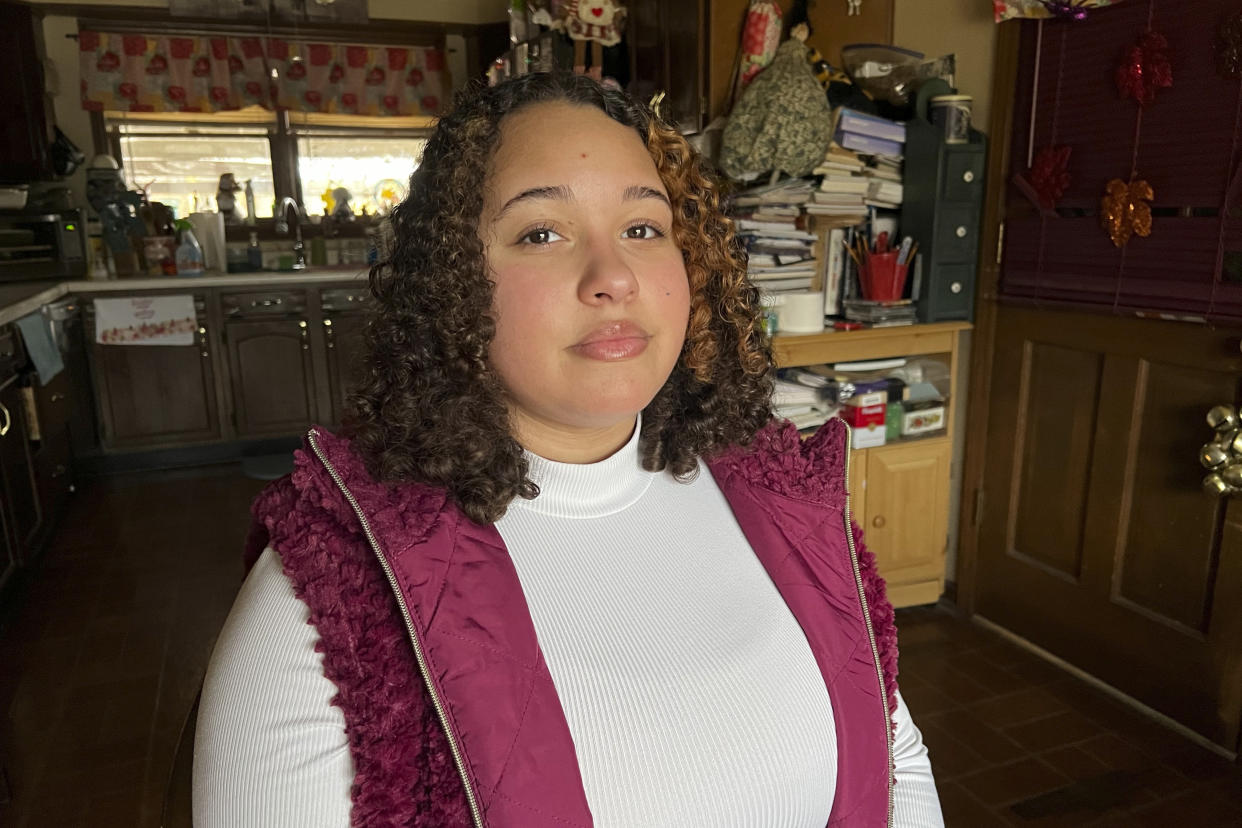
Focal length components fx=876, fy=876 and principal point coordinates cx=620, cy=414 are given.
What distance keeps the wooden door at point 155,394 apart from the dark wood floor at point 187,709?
114cm

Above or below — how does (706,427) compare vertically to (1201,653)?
above

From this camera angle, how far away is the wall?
270 cm

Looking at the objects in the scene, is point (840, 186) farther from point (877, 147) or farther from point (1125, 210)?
point (1125, 210)

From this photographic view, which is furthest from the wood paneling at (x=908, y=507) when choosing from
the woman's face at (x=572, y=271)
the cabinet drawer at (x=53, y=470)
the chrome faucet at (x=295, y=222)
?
the chrome faucet at (x=295, y=222)

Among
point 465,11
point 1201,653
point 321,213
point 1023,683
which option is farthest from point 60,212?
point 1201,653

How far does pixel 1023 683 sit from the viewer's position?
2584 millimetres

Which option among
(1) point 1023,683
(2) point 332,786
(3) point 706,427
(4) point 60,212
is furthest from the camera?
(4) point 60,212

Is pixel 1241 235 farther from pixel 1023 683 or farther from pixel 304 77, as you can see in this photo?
pixel 304 77

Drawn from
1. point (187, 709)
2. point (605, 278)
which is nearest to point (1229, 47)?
point (605, 278)

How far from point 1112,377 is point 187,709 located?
2763 millimetres

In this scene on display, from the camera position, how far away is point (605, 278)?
870mm

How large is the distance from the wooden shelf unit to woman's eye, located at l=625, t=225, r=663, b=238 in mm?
1725

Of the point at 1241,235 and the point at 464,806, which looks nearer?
the point at 464,806

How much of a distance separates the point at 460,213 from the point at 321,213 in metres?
5.23
